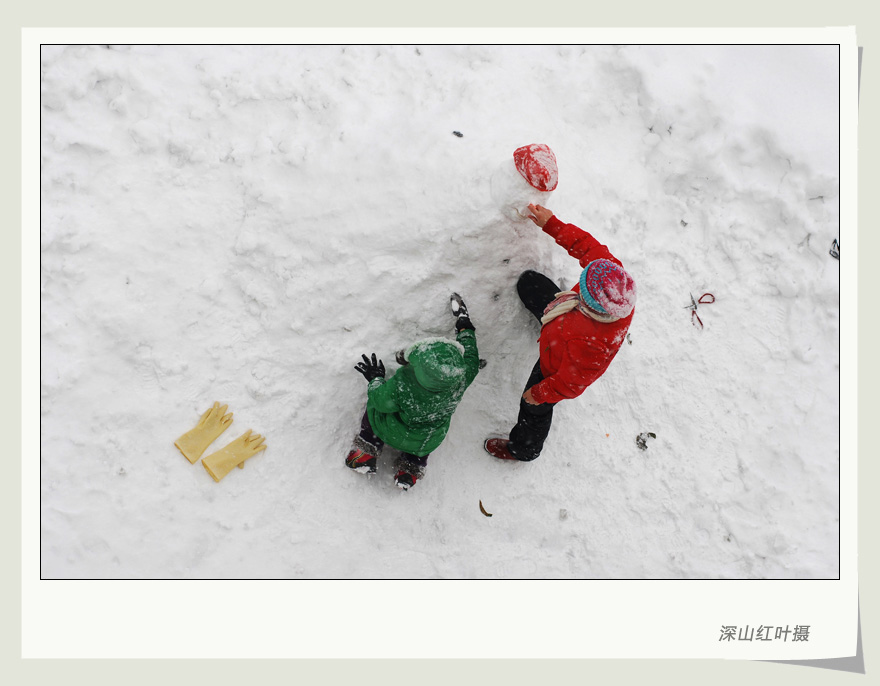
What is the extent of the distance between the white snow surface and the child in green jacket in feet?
0.56

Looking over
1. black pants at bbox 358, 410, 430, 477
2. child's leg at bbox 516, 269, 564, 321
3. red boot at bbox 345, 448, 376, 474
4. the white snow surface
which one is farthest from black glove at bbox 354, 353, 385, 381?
child's leg at bbox 516, 269, 564, 321

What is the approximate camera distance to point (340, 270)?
3773mm

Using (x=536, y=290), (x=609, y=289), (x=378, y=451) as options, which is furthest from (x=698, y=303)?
(x=378, y=451)

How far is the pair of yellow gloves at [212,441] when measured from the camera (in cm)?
370

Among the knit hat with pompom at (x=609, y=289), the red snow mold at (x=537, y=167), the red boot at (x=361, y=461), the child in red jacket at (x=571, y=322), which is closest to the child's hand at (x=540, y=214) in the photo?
the child in red jacket at (x=571, y=322)

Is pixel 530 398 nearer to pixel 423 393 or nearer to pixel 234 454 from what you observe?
pixel 423 393

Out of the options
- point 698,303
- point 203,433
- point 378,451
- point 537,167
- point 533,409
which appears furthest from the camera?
point 698,303

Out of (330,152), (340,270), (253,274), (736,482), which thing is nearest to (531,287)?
(340,270)

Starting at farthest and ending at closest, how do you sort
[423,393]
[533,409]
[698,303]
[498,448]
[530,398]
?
[698,303], [498,448], [533,409], [530,398], [423,393]

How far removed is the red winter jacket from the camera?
3.17 meters

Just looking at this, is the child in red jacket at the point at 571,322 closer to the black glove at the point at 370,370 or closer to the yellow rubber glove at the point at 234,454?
the black glove at the point at 370,370

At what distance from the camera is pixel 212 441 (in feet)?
12.3

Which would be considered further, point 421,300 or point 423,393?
point 421,300

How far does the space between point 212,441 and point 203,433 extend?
0.25 feet
